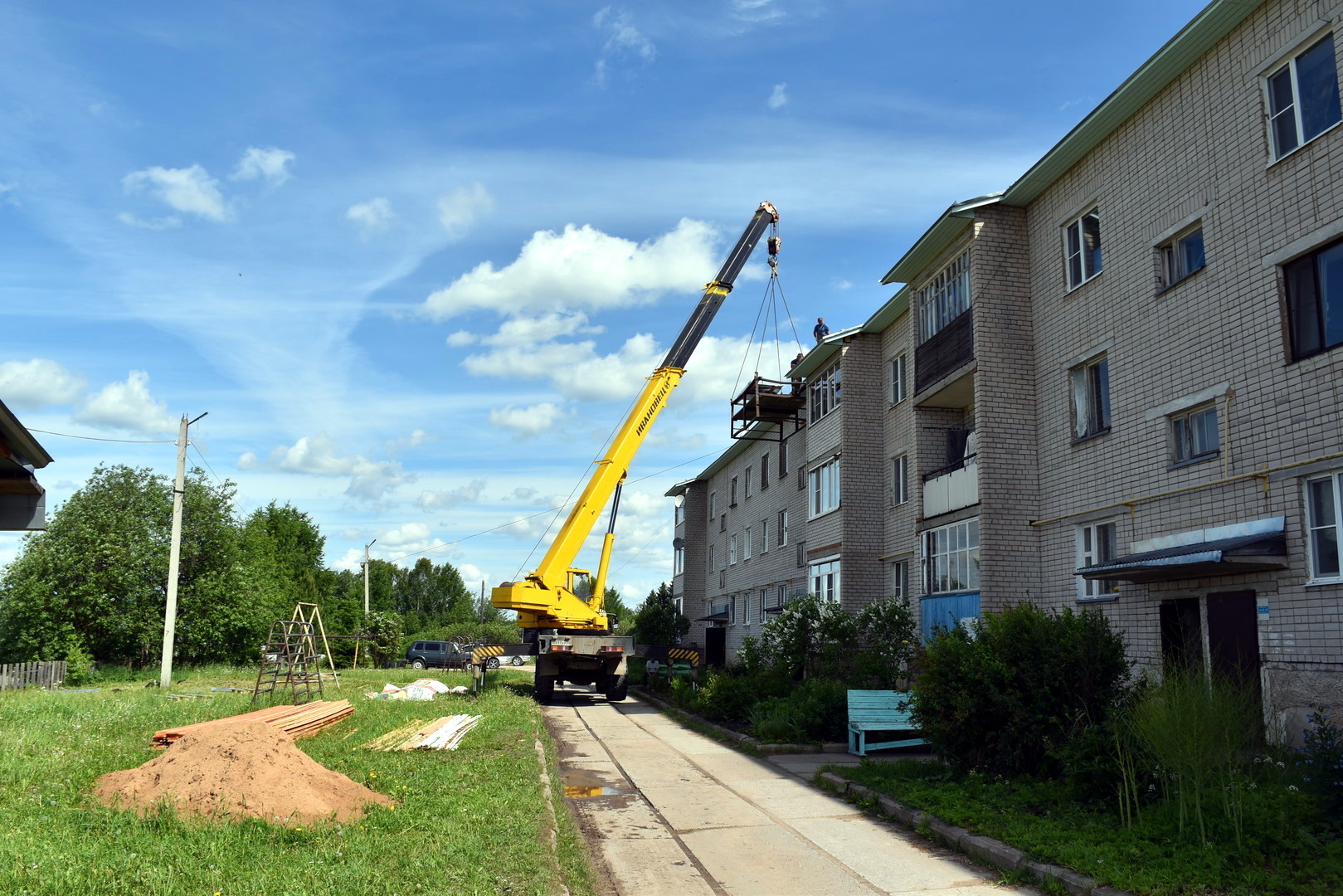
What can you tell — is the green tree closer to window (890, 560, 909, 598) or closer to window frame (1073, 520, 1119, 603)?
window (890, 560, 909, 598)

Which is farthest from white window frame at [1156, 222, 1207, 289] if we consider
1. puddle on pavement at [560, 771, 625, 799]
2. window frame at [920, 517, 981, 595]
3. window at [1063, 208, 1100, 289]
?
puddle on pavement at [560, 771, 625, 799]

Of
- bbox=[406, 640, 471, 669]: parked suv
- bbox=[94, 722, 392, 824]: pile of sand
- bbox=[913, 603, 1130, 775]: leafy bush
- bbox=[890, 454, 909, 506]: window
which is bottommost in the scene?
bbox=[406, 640, 471, 669]: parked suv

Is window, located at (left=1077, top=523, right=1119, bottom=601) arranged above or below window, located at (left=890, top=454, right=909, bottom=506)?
below

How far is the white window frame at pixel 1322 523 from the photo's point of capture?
10.1m

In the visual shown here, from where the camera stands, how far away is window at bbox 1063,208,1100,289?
1564 cm

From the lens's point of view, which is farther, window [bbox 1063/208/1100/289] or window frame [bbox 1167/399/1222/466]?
window [bbox 1063/208/1100/289]

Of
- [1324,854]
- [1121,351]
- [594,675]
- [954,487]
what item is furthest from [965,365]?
[594,675]

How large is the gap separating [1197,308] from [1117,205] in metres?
2.83

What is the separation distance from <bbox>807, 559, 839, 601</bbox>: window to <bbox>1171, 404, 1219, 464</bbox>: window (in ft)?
38.8

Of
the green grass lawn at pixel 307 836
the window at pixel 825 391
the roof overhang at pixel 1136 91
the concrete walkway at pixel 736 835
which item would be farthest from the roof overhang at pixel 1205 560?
the window at pixel 825 391

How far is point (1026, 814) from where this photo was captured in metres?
8.66

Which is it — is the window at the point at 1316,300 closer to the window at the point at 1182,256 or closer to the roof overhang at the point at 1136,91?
the window at the point at 1182,256

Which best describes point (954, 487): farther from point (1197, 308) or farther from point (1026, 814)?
point (1026, 814)

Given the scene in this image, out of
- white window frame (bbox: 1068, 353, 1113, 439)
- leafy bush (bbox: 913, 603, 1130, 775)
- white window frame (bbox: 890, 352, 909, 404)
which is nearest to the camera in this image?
leafy bush (bbox: 913, 603, 1130, 775)
